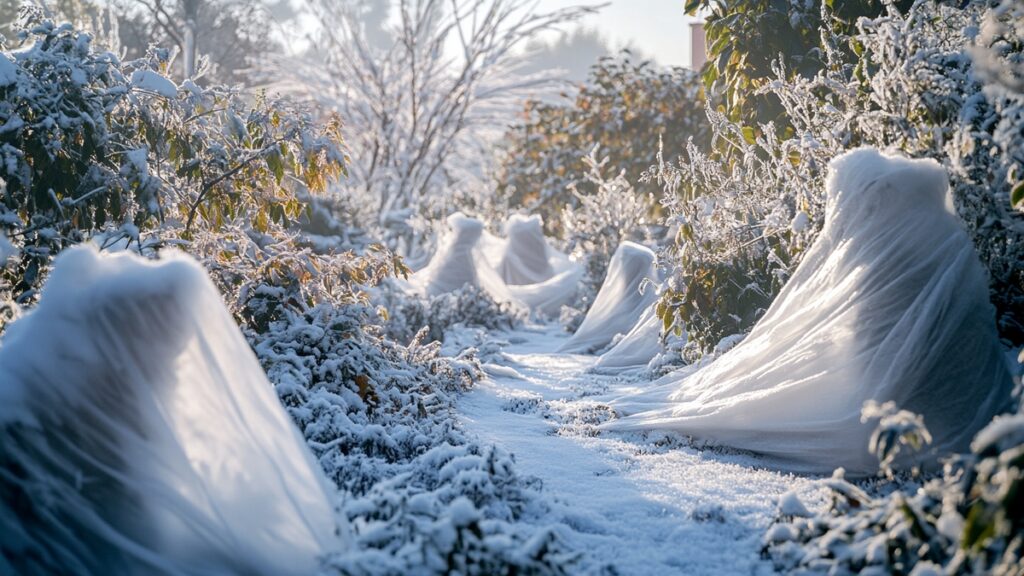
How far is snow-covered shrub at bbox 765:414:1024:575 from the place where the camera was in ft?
6.62

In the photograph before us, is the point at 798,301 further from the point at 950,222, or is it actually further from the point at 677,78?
the point at 677,78

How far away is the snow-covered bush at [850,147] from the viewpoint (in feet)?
12.9

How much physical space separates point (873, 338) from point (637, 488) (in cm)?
134

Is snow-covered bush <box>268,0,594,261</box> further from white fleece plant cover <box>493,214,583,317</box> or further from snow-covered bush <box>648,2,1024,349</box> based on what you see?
snow-covered bush <box>648,2,1024,349</box>

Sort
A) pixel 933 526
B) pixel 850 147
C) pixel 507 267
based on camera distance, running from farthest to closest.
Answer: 1. pixel 507 267
2. pixel 850 147
3. pixel 933 526

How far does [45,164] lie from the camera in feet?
14.4

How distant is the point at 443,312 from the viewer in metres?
10.9

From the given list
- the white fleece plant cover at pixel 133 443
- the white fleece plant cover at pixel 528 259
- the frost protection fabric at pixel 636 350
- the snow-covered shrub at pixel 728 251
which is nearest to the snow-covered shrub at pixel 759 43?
the snow-covered shrub at pixel 728 251

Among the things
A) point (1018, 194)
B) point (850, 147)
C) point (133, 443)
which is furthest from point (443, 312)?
point (133, 443)

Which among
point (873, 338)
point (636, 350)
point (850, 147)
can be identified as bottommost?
point (636, 350)

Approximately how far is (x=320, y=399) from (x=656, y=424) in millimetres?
1983

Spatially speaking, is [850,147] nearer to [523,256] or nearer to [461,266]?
[461,266]

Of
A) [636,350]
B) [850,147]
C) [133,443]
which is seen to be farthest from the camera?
[636,350]

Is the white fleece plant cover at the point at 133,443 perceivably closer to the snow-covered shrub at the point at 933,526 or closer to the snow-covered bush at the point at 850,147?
the snow-covered shrub at the point at 933,526
